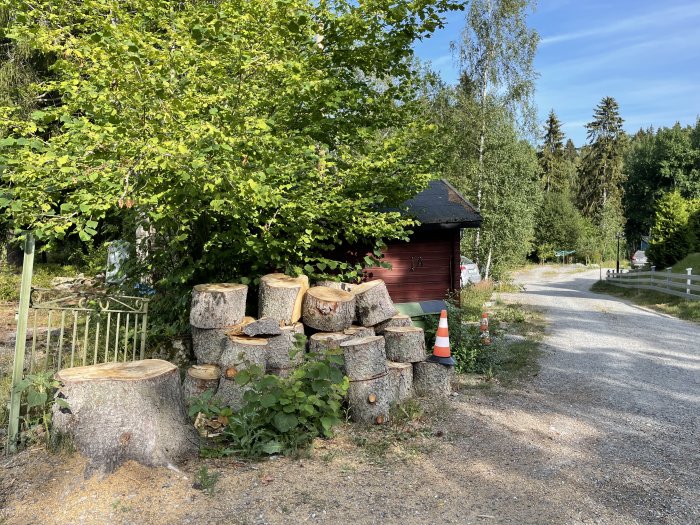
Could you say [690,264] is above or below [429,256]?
above

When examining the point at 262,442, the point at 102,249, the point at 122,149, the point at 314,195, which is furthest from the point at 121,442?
the point at 102,249

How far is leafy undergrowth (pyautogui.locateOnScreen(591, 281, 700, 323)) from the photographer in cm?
1369

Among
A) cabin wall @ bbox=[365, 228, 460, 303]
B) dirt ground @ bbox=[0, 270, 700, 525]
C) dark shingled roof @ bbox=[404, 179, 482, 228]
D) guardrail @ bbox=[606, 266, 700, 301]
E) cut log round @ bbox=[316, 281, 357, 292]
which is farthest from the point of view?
guardrail @ bbox=[606, 266, 700, 301]

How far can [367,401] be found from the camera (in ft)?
16.0

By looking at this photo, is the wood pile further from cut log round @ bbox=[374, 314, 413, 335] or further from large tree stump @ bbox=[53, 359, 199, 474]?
large tree stump @ bbox=[53, 359, 199, 474]

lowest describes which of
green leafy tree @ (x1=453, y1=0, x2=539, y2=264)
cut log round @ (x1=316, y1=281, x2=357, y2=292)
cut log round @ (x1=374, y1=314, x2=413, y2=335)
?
cut log round @ (x1=374, y1=314, x2=413, y2=335)

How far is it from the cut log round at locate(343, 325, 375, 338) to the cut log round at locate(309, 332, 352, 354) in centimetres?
16

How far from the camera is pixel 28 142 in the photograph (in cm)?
399

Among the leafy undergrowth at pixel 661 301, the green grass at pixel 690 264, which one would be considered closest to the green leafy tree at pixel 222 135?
the leafy undergrowth at pixel 661 301

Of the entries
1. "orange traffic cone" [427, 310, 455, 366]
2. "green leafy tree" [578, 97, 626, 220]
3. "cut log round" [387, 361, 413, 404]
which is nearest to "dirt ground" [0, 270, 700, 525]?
"cut log round" [387, 361, 413, 404]

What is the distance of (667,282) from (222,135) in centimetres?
1877

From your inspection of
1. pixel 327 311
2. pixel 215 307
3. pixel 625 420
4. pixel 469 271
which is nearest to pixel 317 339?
pixel 327 311

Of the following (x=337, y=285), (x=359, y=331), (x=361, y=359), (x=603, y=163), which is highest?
(x=603, y=163)

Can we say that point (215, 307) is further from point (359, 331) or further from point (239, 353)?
point (359, 331)
